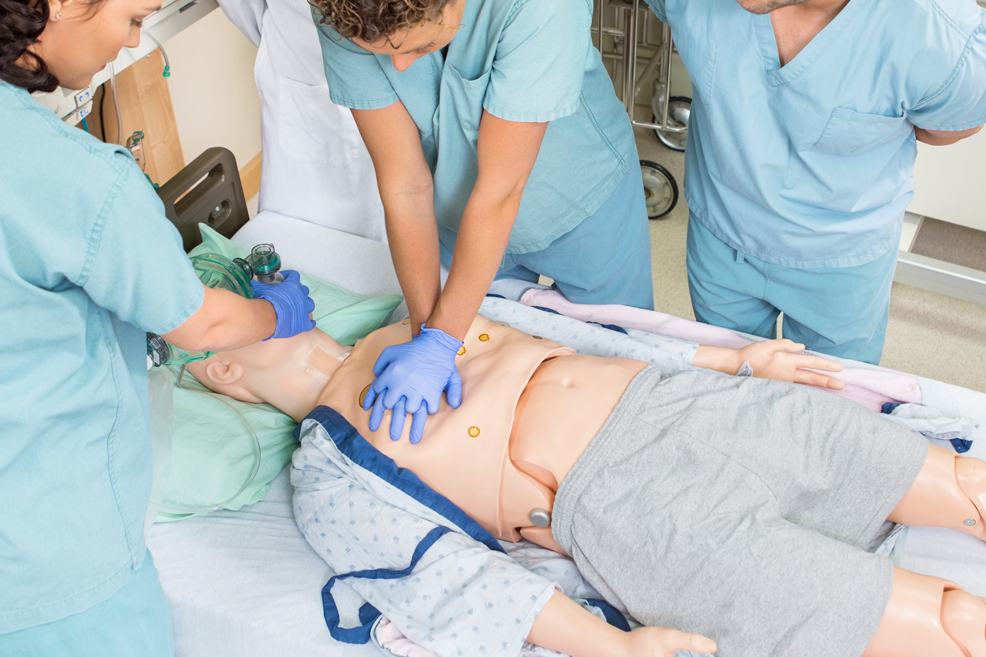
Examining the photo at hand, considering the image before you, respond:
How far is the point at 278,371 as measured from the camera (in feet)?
5.09

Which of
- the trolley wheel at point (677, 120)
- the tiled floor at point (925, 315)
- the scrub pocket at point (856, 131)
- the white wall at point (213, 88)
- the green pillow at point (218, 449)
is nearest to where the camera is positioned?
the scrub pocket at point (856, 131)

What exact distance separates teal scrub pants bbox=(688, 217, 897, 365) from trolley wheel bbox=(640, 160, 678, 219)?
1.12 meters

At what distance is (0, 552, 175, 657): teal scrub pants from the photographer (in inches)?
38.5

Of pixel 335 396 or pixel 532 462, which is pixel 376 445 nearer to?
pixel 335 396

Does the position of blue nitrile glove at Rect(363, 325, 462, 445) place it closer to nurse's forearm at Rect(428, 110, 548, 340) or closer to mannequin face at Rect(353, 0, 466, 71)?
nurse's forearm at Rect(428, 110, 548, 340)

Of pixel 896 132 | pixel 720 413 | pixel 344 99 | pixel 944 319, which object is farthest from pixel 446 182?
pixel 944 319

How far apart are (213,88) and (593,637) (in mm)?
2515

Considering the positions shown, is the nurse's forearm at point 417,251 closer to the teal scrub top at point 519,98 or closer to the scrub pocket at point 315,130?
the teal scrub top at point 519,98

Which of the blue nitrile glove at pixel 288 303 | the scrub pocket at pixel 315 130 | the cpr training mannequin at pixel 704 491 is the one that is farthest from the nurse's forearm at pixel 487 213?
the scrub pocket at pixel 315 130

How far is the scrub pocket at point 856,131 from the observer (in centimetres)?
129

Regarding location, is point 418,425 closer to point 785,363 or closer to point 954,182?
point 785,363

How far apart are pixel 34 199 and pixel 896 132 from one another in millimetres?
1272

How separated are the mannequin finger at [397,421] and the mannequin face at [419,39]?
1.81ft

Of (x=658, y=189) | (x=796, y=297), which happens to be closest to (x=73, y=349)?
(x=796, y=297)
